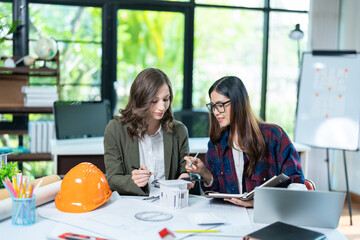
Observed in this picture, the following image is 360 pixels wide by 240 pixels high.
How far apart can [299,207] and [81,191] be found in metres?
0.81

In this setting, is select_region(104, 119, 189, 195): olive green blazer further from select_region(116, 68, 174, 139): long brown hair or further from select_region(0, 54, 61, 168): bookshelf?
select_region(0, 54, 61, 168): bookshelf

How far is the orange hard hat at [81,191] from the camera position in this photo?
163 cm

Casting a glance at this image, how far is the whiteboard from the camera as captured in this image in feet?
12.5

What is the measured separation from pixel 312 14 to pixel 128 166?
3237 millimetres

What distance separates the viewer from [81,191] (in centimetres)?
162

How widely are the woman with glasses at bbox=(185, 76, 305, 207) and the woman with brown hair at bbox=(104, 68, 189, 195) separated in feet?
0.68

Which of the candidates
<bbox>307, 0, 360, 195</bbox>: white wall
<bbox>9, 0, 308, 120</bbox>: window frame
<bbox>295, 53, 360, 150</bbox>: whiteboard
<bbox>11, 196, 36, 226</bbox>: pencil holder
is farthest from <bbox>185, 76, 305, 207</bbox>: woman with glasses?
<bbox>307, 0, 360, 195</bbox>: white wall

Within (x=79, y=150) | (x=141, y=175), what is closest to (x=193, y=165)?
(x=141, y=175)

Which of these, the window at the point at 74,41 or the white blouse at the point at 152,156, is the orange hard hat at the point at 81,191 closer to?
the white blouse at the point at 152,156

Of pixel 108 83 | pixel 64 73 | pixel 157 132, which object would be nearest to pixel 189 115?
pixel 108 83

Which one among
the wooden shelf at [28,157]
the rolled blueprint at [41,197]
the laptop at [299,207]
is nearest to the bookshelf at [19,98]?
the wooden shelf at [28,157]

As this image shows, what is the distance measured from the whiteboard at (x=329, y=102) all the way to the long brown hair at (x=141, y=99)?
7.24 feet

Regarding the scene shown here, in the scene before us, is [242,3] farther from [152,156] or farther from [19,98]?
[152,156]

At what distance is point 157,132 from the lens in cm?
226
